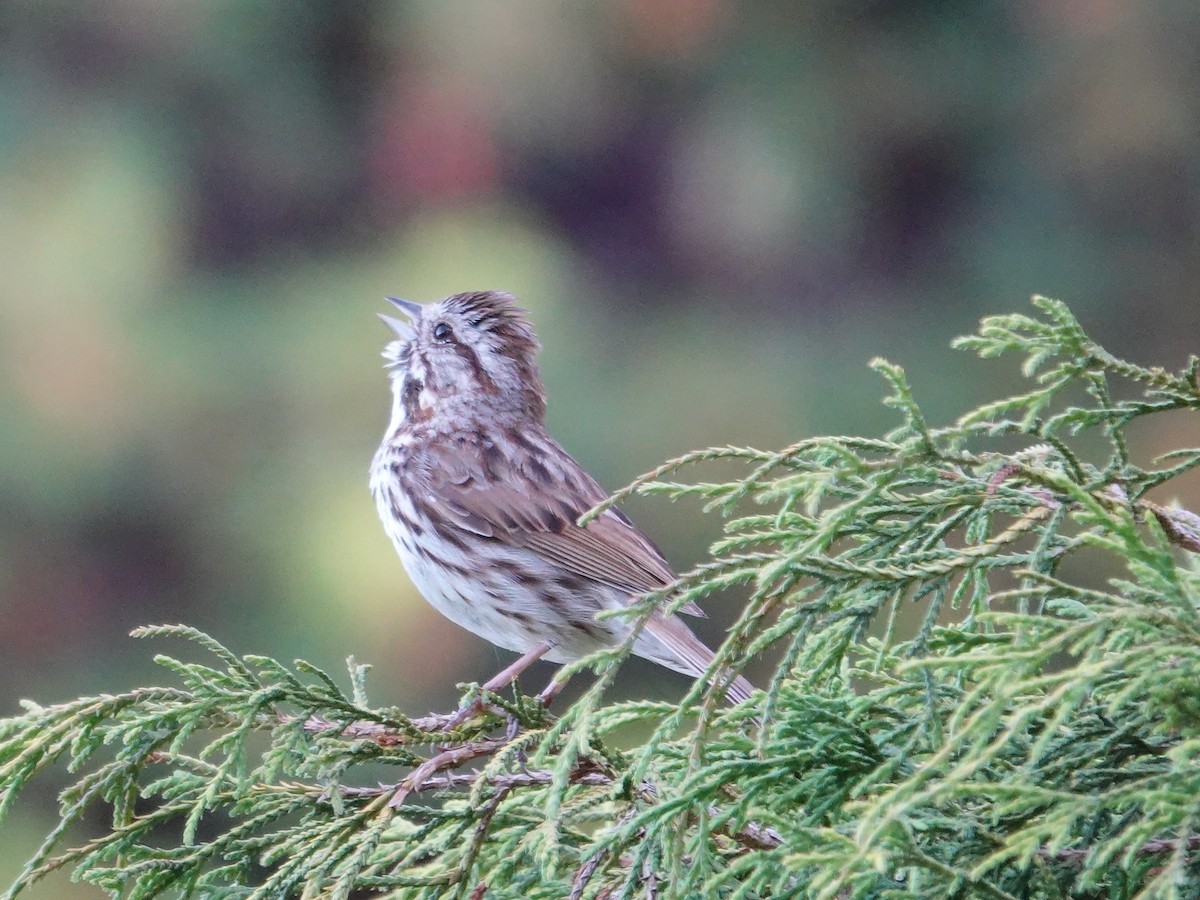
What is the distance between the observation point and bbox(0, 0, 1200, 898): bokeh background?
19.1 feet

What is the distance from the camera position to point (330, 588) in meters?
5.29

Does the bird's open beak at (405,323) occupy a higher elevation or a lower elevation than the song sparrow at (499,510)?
higher

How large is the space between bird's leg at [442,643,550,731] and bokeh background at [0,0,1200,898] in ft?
7.23

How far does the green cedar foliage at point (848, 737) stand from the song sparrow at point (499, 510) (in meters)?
1.09

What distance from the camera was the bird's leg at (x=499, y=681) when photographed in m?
1.96

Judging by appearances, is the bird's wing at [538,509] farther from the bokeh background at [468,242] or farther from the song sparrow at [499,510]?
the bokeh background at [468,242]

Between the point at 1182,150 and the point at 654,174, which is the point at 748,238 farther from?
the point at 1182,150

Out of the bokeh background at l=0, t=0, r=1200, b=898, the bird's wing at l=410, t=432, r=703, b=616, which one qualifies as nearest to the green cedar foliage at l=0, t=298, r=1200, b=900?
the bird's wing at l=410, t=432, r=703, b=616

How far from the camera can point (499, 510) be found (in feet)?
10.6

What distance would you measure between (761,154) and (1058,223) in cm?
150

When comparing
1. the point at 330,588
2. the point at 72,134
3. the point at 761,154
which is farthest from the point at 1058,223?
the point at 72,134

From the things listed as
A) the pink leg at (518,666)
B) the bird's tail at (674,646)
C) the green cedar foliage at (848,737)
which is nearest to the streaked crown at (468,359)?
the pink leg at (518,666)

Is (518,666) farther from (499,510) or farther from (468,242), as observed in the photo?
(468,242)

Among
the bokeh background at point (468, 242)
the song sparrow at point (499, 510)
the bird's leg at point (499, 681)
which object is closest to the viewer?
the bird's leg at point (499, 681)
